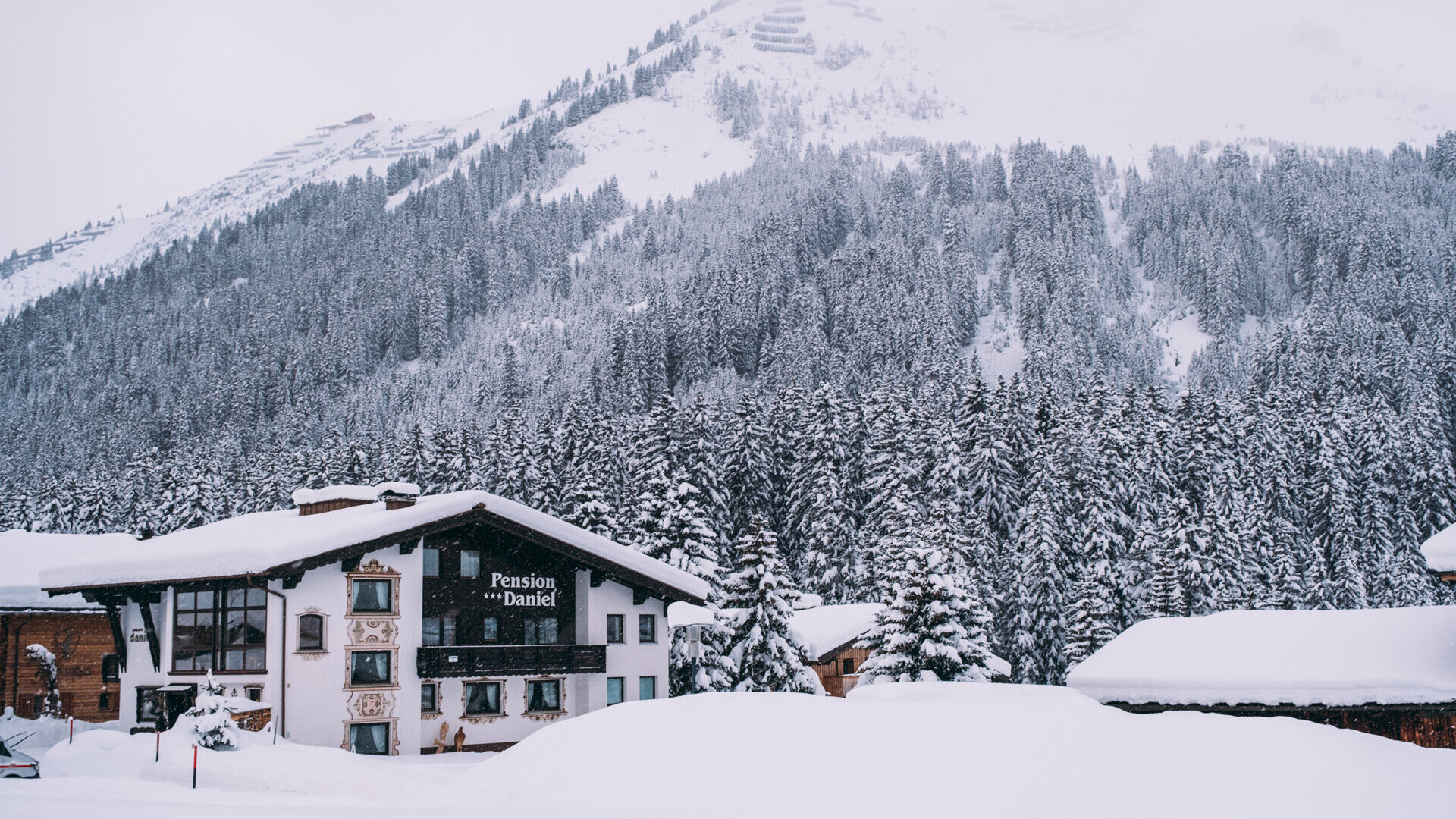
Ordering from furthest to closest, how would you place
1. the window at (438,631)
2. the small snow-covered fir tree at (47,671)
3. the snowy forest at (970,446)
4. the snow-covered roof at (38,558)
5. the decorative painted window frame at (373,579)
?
the snowy forest at (970,446) < the small snow-covered fir tree at (47,671) < the snow-covered roof at (38,558) < the window at (438,631) < the decorative painted window frame at (373,579)

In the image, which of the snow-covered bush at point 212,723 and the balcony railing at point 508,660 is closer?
the snow-covered bush at point 212,723

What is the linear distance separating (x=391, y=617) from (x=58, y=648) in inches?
639

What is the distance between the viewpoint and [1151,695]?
27.9 meters

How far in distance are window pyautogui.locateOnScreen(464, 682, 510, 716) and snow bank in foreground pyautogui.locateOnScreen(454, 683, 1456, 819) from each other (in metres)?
17.9

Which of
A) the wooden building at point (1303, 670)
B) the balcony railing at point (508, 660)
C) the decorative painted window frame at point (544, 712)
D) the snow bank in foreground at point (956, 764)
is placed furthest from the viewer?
the decorative painted window frame at point (544, 712)

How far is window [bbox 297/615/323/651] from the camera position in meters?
31.5

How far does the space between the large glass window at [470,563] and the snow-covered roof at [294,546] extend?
181 centimetres

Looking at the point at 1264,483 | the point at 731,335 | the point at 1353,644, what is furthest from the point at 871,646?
the point at 731,335

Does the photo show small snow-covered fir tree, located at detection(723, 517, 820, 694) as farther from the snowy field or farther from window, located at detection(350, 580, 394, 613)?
the snowy field

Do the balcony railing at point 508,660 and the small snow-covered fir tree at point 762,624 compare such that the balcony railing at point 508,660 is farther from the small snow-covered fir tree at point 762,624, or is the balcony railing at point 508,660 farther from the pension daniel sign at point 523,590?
the small snow-covered fir tree at point 762,624

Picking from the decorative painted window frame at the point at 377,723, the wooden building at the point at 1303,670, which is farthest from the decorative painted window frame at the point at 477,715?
the wooden building at the point at 1303,670

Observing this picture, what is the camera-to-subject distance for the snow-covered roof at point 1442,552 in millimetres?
20188

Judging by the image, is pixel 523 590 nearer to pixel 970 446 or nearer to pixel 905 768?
pixel 905 768

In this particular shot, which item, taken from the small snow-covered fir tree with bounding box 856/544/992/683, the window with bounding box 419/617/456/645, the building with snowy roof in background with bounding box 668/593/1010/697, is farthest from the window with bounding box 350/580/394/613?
→ the building with snowy roof in background with bounding box 668/593/1010/697
